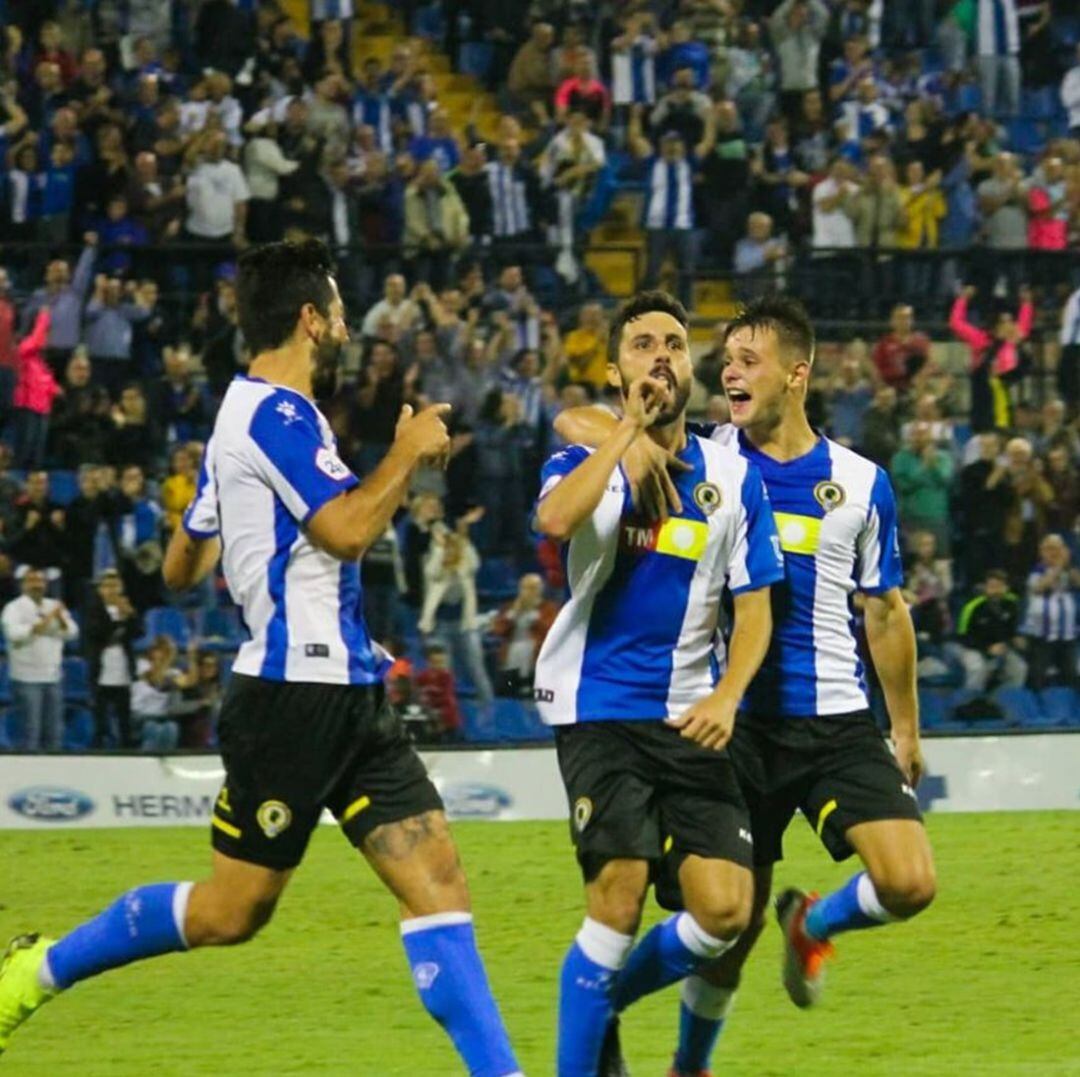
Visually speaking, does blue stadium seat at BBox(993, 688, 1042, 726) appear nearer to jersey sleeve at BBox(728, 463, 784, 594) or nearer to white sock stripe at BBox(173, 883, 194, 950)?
jersey sleeve at BBox(728, 463, 784, 594)

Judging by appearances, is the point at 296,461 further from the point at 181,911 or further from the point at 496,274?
the point at 496,274

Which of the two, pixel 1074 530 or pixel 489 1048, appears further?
pixel 1074 530

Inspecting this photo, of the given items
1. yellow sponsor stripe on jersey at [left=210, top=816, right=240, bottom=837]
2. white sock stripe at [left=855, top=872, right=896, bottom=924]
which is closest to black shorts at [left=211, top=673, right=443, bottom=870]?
yellow sponsor stripe on jersey at [left=210, top=816, right=240, bottom=837]

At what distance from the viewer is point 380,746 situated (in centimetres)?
597

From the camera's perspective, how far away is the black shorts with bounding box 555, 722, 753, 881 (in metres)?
6.16

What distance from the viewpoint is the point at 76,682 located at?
15.7m

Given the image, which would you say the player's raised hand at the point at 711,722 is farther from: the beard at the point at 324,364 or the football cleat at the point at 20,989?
the football cleat at the point at 20,989

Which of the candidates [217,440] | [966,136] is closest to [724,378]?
[217,440]

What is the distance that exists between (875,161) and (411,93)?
150 inches

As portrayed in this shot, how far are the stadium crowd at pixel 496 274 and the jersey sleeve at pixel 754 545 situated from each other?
9.08 meters

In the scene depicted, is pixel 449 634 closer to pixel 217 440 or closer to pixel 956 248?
pixel 956 248

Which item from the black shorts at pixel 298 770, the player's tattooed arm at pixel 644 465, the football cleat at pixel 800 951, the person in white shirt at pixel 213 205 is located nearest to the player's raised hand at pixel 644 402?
the player's tattooed arm at pixel 644 465

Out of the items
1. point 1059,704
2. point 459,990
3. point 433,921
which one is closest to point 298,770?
point 433,921

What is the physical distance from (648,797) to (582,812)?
174 mm
